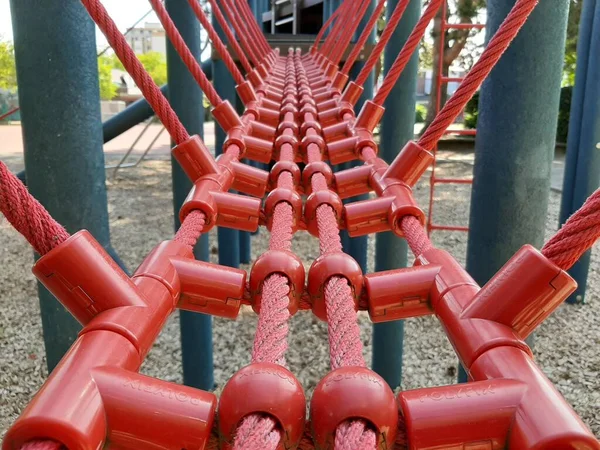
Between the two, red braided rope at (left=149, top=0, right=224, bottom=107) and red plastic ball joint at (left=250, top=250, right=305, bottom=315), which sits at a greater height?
red braided rope at (left=149, top=0, right=224, bottom=107)

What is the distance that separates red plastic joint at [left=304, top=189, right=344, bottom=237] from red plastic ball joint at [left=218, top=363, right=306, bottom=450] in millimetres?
421

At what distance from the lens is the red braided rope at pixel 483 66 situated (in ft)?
2.03

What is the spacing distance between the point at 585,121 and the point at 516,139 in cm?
139

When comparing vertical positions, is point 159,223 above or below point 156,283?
below

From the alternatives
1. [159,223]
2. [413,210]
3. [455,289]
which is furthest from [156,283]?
[159,223]

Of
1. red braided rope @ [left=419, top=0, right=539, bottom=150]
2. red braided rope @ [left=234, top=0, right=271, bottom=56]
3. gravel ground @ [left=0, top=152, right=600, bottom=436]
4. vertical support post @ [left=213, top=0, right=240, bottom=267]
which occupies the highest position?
red braided rope @ [left=234, top=0, right=271, bottom=56]

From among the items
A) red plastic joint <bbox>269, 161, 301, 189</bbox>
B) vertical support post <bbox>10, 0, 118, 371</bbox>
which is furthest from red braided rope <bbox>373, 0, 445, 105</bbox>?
vertical support post <bbox>10, 0, 118, 371</bbox>

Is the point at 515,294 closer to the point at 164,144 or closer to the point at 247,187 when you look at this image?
the point at 247,187

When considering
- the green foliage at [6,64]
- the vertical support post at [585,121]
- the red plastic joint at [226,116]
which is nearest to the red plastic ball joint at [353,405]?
the red plastic joint at [226,116]

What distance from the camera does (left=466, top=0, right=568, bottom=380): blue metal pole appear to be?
771mm

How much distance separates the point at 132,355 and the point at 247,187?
57cm

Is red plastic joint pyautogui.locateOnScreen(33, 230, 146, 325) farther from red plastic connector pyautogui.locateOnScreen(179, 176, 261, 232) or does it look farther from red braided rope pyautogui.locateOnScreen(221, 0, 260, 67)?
red braided rope pyautogui.locateOnScreen(221, 0, 260, 67)

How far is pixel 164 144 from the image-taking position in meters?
7.16

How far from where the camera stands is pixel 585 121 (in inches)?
78.8
